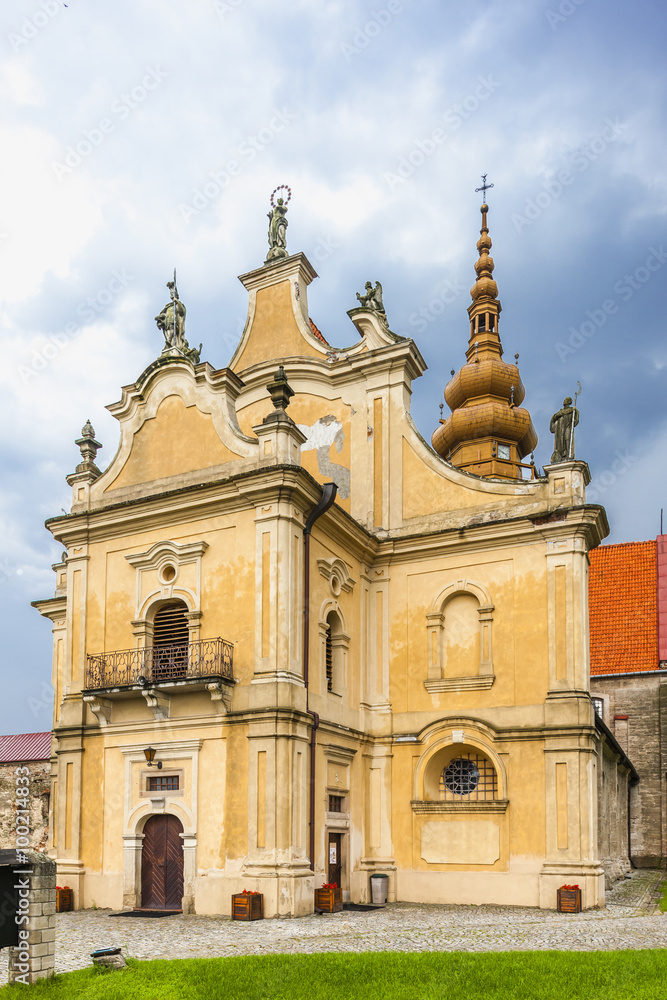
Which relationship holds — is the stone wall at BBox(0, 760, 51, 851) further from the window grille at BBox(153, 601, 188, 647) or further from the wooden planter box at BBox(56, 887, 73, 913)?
the window grille at BBox(153, 601, 188, 647)

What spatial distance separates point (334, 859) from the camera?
66.0ft

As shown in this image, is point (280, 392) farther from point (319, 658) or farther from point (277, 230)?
point (277, 230)

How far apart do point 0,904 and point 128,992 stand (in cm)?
168

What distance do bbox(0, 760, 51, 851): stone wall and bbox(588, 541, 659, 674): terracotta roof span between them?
1977 centimetres

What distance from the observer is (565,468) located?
70.8 feet

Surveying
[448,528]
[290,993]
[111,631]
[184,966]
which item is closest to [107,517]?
[111,631]

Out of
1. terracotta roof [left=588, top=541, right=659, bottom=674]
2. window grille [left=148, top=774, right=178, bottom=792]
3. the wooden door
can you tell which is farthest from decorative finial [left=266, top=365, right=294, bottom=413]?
terracotta roof [left=588, top=541, right=659, bottom=674]

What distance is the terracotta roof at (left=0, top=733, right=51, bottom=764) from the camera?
3272 centimetres

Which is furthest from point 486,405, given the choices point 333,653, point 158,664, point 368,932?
point 368,932

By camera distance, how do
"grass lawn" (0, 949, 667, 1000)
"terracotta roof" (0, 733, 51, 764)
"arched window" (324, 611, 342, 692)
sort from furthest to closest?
"terracotta roof" (0, 733, 51, 764) < "arched window" (324, 611, 342, 692) < "grass lawn" (0, 949, 667, 1000)

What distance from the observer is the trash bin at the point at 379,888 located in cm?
2070

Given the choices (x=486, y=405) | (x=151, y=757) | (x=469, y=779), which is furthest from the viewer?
(x=486, y=405)

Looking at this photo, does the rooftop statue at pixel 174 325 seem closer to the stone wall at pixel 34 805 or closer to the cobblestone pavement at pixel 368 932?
the cobblestone pavement at pixel 368 932

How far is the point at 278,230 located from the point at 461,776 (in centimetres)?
1500
